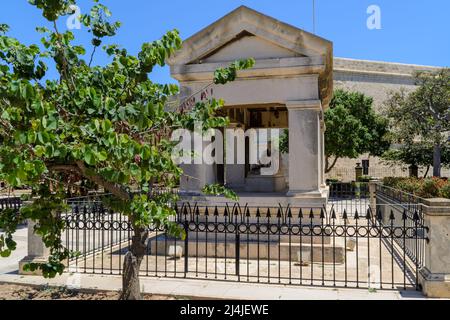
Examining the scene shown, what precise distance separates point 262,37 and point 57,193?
630cm

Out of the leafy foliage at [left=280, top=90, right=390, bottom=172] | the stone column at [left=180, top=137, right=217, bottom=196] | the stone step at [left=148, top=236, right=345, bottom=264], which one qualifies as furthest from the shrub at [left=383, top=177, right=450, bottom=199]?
the leafy foliage at [left=280, top=90, right=390, bottom=172]

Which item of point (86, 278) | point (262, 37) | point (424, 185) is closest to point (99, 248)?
point (86, 278)

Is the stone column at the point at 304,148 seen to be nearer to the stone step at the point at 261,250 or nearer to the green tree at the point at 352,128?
the stone step at the point at 261,250

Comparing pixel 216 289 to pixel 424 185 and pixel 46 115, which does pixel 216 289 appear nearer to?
pixel 46 115

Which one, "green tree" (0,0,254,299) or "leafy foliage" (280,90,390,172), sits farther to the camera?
"leafy foliage" (280,90,390,172)

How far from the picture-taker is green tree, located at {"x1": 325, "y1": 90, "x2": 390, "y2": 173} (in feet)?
97.7

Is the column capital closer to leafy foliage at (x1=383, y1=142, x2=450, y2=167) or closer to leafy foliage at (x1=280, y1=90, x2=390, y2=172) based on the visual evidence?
leafy foliage at (x1=280, y1=90, x2=390, y2=172)

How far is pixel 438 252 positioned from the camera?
20.8ft

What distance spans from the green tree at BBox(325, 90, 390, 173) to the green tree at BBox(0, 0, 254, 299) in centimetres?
2551

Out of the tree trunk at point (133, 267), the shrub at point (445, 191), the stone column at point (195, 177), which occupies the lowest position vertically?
the tree trunk at point (133, 267)

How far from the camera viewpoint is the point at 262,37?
32.0ft

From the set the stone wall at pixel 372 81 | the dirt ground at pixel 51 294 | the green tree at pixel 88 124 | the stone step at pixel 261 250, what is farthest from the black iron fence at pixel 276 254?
the stone wall at pixel 372 81

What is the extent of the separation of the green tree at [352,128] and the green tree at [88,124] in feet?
83.7

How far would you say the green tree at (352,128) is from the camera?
29781 millimetres
